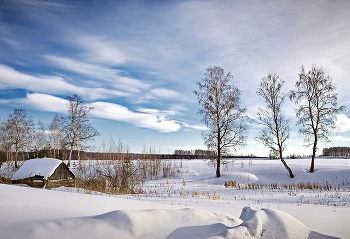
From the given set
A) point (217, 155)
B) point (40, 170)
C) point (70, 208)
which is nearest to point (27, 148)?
point (40, 170)

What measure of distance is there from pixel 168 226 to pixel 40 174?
572 inches

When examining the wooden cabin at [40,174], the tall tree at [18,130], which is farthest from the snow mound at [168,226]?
the tall tree at [18,130]

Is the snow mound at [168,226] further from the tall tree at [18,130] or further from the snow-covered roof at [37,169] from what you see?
the tall tree at [18,130]

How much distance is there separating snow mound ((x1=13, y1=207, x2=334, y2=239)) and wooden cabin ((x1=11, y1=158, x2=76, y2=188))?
13800 mm

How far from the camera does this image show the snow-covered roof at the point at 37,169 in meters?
15.5

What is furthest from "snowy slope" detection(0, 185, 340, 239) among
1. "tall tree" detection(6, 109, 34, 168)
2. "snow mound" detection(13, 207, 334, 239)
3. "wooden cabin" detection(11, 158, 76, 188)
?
"tall tree" detection(6, 109, 34, 168)

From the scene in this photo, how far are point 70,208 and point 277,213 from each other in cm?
353

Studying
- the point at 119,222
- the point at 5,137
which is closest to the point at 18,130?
the point at 5,137

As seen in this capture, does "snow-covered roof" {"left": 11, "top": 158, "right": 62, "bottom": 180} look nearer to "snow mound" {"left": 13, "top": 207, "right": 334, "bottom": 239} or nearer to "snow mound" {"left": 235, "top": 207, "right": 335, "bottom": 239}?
"snow mound" {"left": 13, "top": 207, "right": 334, "bottom": 239}

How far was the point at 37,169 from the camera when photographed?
1573cm

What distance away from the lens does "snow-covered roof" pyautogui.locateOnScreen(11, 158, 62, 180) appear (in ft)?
50.7

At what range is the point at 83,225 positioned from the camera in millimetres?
3375

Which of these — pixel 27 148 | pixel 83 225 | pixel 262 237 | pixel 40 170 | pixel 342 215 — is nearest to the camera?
pixel 83 225

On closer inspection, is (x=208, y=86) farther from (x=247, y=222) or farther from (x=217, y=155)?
(x=247, y=222)
